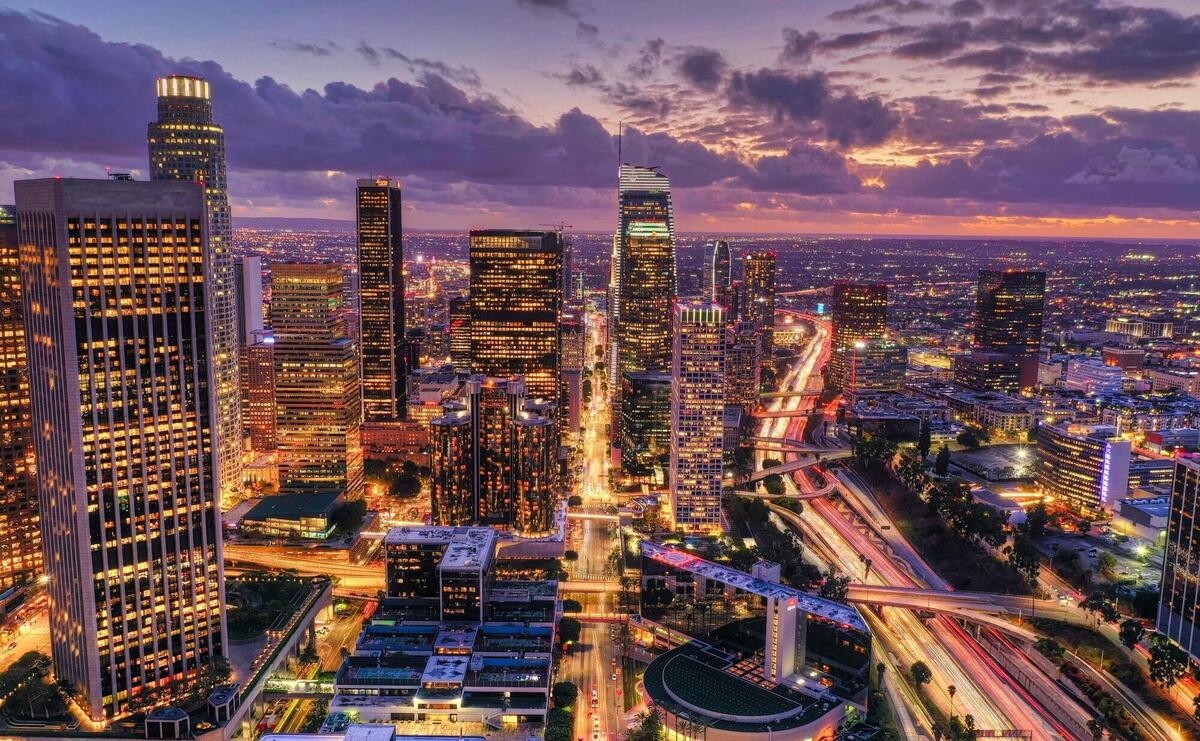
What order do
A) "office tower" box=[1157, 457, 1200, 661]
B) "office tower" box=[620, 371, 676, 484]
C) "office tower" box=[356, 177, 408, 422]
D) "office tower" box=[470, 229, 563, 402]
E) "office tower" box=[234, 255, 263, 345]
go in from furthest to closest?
"office tower" box=[356, 177, 408, 422] < "office tower" box=[234, 255, 263, 345] < "office tower" box=[470, 229, 563, 402] < "office tower" box=[620, 371, 676, 484] < "office tower" box=[1157, 457, 1200, 661]

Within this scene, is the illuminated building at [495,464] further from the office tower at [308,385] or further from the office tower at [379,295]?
the office tower at [379,295]

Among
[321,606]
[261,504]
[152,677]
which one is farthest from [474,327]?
[152,677]

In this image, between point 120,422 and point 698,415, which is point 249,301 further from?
point 120,422

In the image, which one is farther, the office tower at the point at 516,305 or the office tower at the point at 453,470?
the office tower at the point at 516,305

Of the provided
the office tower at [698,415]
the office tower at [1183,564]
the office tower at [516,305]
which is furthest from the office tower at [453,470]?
the office tower at [1183,564]

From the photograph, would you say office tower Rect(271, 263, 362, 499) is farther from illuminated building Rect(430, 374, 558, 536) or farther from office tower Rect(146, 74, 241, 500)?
illuminated building Rect(430, 374, 558, 536)

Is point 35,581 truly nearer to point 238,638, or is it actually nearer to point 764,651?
point 238,638

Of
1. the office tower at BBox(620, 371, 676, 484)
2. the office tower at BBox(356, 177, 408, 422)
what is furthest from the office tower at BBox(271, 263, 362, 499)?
the office tower at BBox(620, 371, 676, 484)
